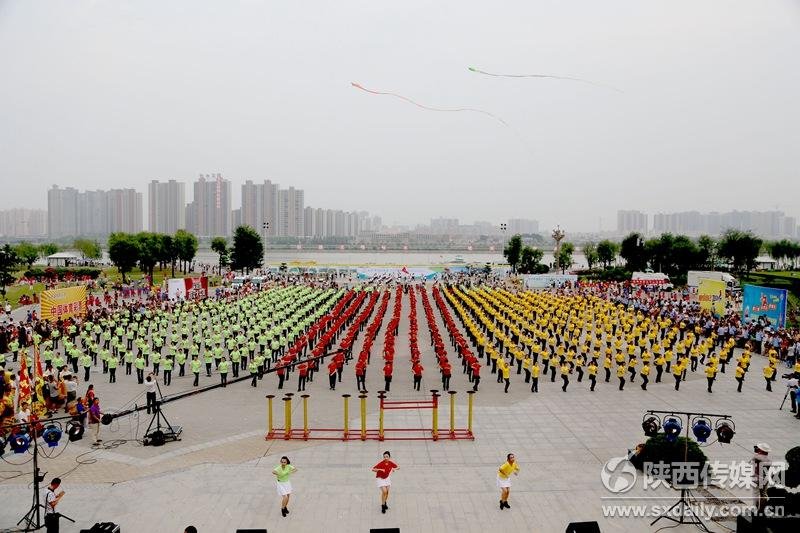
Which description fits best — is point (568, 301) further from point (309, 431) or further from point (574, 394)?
point (309, 431)

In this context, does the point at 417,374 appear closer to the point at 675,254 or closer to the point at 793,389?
the point at 793,389

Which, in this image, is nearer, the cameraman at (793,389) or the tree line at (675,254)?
the cameraman at (793,389)

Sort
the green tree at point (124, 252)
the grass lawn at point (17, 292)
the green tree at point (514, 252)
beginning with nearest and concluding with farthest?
the grass lawn at point (17, 292)
the green tree at point (124, 252)
the green tree at point (514, 252)

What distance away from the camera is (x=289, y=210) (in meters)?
185

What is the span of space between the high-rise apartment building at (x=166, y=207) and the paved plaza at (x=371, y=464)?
194 metres

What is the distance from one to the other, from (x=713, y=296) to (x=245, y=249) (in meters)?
49.0

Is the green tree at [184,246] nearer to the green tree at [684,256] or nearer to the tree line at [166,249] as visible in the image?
the tree line at [166,249]

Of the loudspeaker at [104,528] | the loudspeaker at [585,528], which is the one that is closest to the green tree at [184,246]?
the loudspeaker at [104,528]

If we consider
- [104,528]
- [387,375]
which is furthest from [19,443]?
[387,375]

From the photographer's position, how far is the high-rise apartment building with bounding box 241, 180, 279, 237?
178875 millimetres

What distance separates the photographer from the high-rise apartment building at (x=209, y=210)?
183500mm

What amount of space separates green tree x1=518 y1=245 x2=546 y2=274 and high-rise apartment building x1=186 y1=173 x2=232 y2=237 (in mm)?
138574

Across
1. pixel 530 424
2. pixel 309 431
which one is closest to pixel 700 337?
pixel 530 424

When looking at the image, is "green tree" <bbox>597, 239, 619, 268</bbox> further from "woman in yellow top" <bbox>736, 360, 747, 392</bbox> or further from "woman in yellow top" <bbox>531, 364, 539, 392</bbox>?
"woman in yellow top" <bbox>531, 364, 539, 392</bbox>
